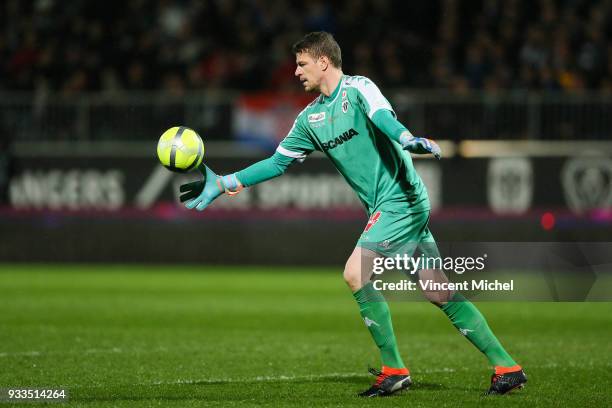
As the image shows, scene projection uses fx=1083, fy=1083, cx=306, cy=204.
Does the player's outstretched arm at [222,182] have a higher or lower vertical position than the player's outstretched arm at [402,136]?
lower

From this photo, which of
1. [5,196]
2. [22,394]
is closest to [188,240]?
[5,196]

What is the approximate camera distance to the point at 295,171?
18.6 m

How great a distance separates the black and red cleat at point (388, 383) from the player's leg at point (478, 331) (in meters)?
0.52

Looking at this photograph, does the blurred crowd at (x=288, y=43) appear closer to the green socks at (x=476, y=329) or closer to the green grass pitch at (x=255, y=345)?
the green grass pitch at (x=255, y=345)

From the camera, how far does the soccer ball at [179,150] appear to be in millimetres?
7547

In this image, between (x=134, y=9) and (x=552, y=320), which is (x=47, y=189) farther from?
(x=552, y=320)

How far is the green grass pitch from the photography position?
7419 millimetres

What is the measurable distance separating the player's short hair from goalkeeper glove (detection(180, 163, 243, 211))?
3.48 ft

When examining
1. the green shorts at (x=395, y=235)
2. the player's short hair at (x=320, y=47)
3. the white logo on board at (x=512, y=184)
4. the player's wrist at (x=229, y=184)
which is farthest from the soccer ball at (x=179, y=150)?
the white logo on board at (x=512, y=184)

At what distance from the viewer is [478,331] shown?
730 centimetres

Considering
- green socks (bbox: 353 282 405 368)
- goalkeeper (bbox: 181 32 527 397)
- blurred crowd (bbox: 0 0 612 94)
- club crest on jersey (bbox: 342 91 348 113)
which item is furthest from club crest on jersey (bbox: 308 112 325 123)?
blurred crowd (bbox: 0 0 612 94)

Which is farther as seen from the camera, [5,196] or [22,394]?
[5,196]

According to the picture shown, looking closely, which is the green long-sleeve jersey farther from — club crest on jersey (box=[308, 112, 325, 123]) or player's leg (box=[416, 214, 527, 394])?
player's leg (box=[416, 214, 527, 394])

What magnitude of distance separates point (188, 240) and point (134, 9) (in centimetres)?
499
